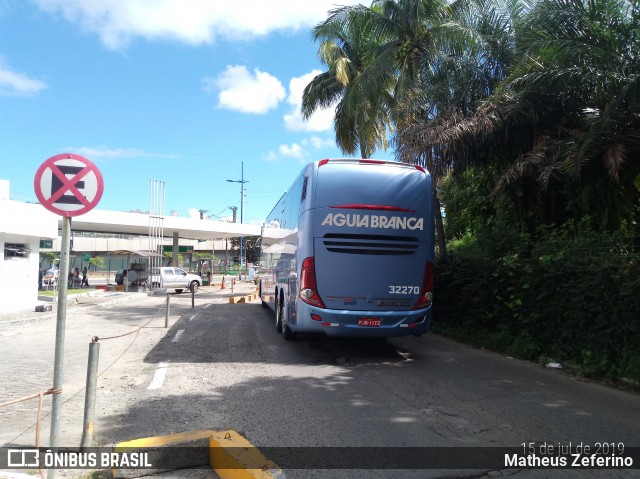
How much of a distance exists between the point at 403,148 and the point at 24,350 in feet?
32.2

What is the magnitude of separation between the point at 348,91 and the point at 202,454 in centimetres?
1648

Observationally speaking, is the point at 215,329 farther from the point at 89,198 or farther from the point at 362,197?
the point at 89,198

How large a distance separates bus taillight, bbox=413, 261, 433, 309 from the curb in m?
5.10

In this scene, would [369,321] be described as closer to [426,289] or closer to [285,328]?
[426,289]

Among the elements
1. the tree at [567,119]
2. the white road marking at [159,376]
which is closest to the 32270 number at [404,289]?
the tree at [567,119]

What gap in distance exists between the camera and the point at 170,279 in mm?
32438

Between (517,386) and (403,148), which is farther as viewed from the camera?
(403,148)

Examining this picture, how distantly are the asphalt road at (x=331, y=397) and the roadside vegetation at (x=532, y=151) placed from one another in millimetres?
962

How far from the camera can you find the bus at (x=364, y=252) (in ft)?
28.7

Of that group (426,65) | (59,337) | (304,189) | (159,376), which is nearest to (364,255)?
(304,189)

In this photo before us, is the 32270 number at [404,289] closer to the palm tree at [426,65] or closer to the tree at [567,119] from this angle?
the palm tree at [426,65]

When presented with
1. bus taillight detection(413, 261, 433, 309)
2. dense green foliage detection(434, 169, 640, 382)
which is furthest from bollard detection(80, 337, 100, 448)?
dense green foliage detection(434, 169, 640, 382)

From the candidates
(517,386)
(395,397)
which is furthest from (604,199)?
(395,397)

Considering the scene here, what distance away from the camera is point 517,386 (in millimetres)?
7250
